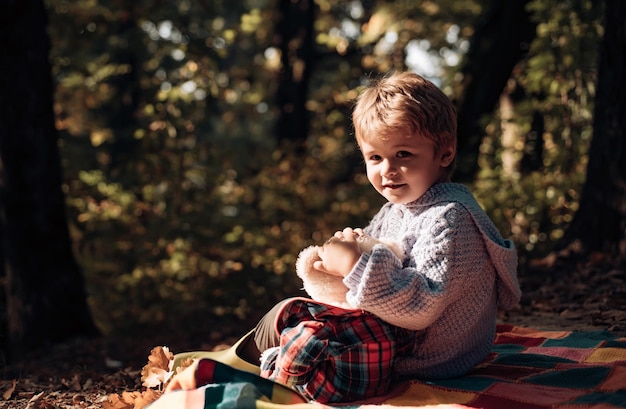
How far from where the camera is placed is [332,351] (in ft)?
8.77

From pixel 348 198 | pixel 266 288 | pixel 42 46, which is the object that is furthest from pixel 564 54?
pixel 42 46

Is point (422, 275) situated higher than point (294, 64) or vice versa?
point (294, 64)

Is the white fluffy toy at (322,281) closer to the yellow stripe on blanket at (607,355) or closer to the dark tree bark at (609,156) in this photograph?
the yellow stripe on blanket at (607,355)

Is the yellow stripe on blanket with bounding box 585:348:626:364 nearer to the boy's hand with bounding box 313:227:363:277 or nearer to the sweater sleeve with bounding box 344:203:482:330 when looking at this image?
the sweater sleeve with bounding box 344:203:482:330

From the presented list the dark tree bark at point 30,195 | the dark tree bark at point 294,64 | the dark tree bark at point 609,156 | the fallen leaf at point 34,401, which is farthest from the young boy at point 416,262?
the dark tree bark at point 294,64

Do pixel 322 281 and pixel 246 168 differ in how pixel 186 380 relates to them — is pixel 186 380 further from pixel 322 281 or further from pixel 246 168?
pixel 246 168

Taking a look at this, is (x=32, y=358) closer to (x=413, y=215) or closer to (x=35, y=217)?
(x=35, y=217)

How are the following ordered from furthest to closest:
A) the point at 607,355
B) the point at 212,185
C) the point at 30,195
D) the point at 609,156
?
the point at 212,185, the point at 30,195, the point at 609,156, the point at 607,355

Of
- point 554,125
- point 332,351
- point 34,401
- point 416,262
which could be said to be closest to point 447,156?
point 416,262

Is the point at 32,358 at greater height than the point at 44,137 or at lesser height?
lesser

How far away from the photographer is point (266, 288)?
7133 mm

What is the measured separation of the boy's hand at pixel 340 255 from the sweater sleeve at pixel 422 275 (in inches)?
1.8

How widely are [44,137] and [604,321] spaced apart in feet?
14.0

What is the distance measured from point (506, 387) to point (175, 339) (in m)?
3.83
